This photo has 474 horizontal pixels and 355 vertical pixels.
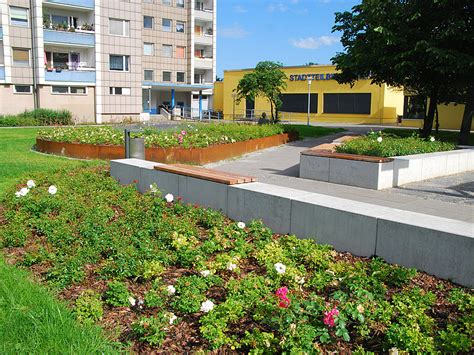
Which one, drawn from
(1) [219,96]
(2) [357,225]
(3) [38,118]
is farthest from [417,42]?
(1) [219,96]

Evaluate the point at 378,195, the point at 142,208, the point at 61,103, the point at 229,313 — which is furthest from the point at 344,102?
the point at 229,313

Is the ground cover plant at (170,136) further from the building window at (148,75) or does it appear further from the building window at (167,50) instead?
the building window at (167,50)

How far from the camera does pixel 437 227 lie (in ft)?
15.3

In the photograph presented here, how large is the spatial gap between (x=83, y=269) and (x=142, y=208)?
84.6 inches

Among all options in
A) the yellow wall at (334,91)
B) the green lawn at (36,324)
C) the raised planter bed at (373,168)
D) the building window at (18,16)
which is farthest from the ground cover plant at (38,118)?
the green lawn at (36,324)

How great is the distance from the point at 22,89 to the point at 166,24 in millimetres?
18323

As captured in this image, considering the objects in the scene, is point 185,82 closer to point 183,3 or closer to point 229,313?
point 183,3

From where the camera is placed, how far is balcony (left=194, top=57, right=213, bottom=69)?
2110 inches

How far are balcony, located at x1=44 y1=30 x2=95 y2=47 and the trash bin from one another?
31321 mm

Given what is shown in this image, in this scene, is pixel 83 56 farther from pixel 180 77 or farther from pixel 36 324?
pixel 36 324

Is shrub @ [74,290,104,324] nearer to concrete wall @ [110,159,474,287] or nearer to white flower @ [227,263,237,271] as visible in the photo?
white flower @ [227,263,237,271]

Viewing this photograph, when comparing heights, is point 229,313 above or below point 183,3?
below

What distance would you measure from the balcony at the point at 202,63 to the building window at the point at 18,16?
19.4 meters

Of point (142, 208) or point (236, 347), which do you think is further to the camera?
point (142, 208)
